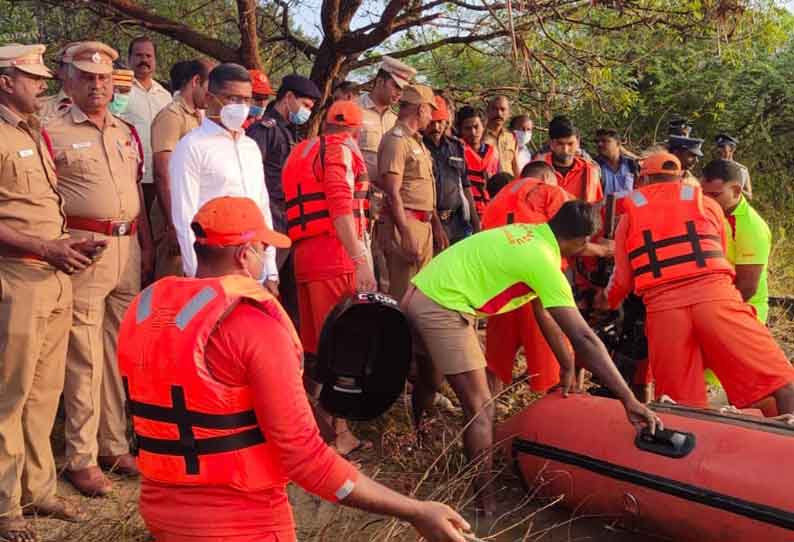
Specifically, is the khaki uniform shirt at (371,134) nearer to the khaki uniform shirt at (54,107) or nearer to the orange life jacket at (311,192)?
the orange life jacket at (311,192)

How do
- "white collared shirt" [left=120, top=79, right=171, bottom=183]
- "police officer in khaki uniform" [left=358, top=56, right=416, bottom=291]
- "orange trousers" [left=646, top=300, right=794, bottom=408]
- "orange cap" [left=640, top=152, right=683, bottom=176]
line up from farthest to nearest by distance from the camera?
"police officer in khaki uniform" [left=358, top=56, right=416, bottom=291]
"white collared shirt" [left=120, top=79, right=171, bottom=183]
"orange cap" [left=640, top=152, right=683, bottom=176]
"orange trousers" [left=646, top=300, right=794, bottom=408]

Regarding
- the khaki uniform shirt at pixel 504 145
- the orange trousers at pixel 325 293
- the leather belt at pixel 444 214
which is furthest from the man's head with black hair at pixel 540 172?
the khaki uniform shirt at pixel 504 145

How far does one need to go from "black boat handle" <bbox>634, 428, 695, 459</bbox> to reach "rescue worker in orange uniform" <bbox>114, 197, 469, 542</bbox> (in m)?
1.96

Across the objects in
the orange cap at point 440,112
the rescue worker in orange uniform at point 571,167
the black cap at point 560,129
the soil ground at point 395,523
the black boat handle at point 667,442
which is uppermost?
the orange cap at point 440,112

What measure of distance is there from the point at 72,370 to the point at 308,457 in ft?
7.53

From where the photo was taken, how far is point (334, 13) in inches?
297

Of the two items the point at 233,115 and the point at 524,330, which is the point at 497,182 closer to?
the point at 524,330

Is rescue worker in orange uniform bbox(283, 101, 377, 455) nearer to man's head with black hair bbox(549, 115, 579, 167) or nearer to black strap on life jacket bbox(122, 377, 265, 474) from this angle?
man's head with black hair bbox(549, 115, 579, 167)

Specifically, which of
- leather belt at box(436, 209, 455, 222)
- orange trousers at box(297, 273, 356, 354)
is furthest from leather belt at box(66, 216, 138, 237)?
leather belt at box(436, 209, 455, 222)

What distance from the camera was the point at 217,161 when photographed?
4402mm

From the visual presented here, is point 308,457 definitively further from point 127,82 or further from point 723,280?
point 127,82

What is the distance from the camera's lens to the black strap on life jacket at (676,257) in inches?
191

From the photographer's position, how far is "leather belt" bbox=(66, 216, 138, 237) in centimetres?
416

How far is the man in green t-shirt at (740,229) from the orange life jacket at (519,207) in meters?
0.90
